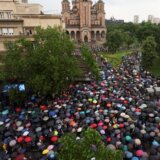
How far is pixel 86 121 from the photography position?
2003 cm

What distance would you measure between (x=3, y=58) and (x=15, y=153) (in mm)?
12278

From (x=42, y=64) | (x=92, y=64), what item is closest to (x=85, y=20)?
(x=92, y=64)

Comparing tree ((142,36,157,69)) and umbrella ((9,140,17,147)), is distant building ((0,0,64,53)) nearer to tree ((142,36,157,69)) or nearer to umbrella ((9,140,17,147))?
umbrella ((9,140,17,147))

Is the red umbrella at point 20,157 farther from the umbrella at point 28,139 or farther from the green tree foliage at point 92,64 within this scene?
the green tree foliage at point 92,64

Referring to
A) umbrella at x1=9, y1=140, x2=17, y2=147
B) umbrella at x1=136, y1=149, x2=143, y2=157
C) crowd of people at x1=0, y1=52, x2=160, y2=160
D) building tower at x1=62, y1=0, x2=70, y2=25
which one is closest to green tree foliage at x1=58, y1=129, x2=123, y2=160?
crowd of people at x1=0, y1=52, x2=160, y2=160

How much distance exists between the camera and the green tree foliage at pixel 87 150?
8.33 meters

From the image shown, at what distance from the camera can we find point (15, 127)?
20547 mm

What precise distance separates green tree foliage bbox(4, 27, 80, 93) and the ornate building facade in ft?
229

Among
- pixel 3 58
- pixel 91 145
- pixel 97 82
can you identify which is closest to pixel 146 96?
pixel 97 82

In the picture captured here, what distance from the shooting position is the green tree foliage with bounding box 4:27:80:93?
82.0ft

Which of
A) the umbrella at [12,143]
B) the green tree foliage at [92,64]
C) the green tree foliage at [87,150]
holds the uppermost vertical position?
the green tree foliage at [87,150]

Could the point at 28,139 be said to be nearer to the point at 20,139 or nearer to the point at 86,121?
the point at 20,139

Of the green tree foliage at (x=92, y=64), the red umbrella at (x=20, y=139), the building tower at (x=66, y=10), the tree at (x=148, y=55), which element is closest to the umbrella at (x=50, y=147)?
the red umbrella at (x=20, y=139)

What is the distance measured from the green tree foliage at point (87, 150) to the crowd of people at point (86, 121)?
6717mm
